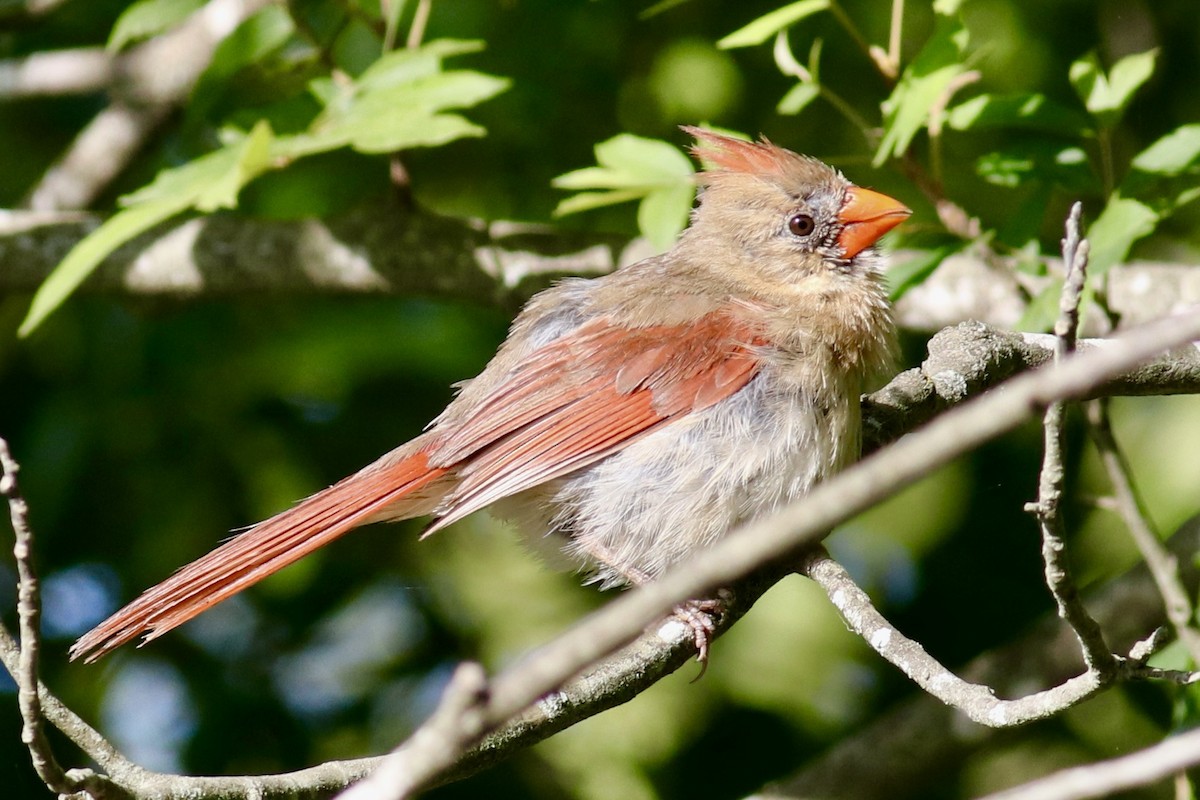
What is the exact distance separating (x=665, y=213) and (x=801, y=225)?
634 millimetres

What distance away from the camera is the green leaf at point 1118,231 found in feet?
10.8

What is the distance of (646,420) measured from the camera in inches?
143

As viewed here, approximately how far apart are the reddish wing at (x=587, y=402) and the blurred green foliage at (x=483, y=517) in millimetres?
1034

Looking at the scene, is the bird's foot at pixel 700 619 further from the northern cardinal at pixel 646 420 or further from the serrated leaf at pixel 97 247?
the serrated leaf at pixel 97 247

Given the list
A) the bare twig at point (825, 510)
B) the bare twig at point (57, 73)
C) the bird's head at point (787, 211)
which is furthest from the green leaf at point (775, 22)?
the bare twig at point (57, 73)

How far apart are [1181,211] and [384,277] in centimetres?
281

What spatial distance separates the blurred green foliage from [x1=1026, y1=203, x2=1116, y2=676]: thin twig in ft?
7.31

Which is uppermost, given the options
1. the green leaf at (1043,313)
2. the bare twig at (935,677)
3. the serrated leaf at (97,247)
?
the serrated leaf at (97,247)

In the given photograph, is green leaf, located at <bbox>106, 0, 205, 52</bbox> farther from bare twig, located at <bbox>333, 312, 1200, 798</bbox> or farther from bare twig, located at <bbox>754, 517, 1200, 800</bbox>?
bare twig, located at <bbox>333, 312, 1200, 798</bbox>

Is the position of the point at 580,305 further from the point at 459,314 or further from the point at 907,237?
the point at 459,314

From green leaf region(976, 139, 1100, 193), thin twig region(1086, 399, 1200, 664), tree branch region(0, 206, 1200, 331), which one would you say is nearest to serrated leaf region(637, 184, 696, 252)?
green leaf region(976, 139, 1100, 193)

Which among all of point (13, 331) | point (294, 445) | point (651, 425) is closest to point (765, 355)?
point (651, 425)

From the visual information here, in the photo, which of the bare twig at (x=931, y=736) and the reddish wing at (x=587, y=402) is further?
the bare twig at (x=931, y=736)

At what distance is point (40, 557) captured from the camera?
4.78 meters
